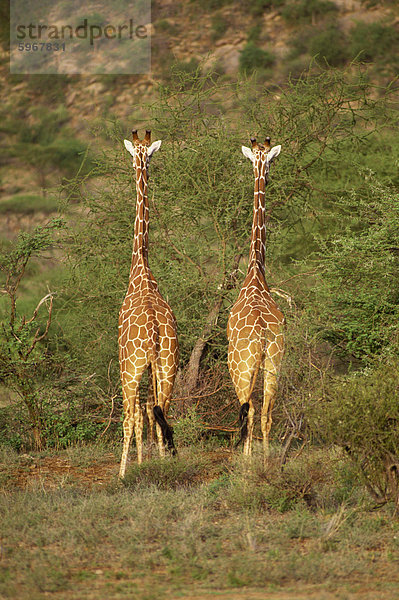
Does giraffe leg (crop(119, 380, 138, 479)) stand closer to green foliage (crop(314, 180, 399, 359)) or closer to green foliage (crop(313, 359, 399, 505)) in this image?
green foliage (crop(313, 359, 399, 505))

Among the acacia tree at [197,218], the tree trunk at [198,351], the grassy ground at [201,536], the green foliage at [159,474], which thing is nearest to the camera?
the grassy ground at [201,536]

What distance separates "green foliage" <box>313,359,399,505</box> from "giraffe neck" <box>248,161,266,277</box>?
1.93 meters

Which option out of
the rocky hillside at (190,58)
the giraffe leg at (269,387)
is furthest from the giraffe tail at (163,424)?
the rocky hillside at (190,58)

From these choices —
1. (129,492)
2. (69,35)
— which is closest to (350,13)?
(69,35)

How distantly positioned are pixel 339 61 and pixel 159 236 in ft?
88.4

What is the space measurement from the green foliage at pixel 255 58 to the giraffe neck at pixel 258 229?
2842 cm

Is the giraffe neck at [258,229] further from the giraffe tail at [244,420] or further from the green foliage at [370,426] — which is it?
the green foliage at [370,426]

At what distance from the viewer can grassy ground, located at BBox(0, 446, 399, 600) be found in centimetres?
479

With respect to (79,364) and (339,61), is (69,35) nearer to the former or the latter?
(339,61)

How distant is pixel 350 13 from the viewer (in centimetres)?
3828

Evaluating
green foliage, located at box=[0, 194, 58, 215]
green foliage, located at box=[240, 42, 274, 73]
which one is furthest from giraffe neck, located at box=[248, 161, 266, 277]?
green foliage, located at box=[240, 42, 274, 73]

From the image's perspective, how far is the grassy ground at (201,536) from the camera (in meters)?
4.79

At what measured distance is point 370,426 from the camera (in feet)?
19.7

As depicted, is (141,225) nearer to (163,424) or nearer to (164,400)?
(164,400)
